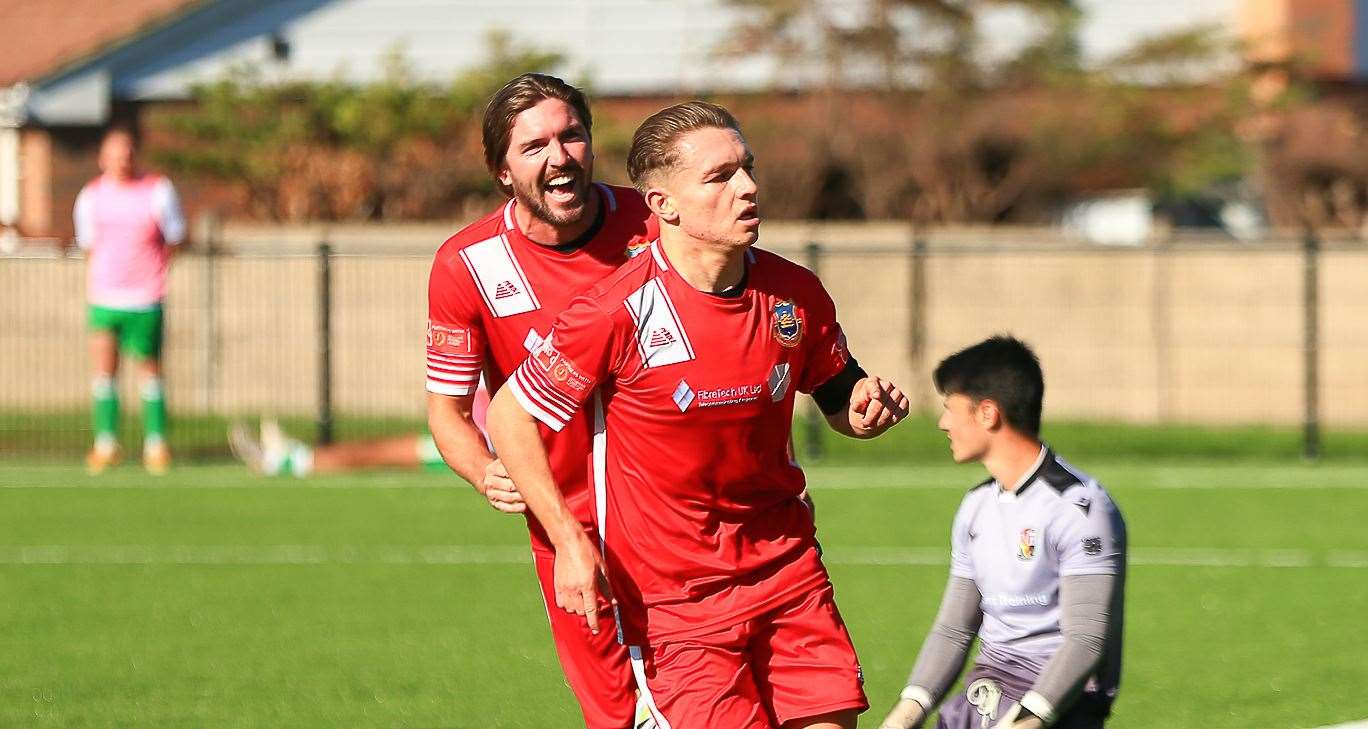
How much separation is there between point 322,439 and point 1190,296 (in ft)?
27.1

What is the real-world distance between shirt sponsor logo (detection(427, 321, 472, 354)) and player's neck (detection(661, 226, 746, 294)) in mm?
986

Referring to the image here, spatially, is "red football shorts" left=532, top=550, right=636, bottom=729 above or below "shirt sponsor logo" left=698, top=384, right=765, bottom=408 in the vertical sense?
below

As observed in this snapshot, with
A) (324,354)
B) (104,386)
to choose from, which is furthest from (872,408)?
(324,354)

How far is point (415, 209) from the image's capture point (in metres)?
23.7

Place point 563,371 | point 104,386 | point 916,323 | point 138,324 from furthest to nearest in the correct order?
1. point 916,323
2. point 104,386
3. point 138,324
4. point 563,371

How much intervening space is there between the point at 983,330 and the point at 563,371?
50.0 feet

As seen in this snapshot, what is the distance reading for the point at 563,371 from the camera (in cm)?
510

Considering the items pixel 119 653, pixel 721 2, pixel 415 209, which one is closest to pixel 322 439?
pixel 415 209

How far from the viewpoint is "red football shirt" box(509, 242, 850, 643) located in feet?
16.8

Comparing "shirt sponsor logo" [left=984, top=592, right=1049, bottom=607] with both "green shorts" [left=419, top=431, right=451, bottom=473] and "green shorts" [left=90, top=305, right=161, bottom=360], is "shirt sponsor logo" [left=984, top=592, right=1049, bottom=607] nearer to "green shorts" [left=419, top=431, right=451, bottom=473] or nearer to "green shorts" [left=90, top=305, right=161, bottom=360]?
"green shorts" [left=419, top=431, right=451, bottom=473]

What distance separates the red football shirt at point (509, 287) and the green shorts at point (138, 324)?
10644 mm

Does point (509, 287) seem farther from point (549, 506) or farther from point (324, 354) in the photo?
point (324, 354)

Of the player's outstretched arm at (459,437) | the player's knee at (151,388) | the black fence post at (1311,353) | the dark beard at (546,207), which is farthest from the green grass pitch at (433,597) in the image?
the dark beard at (546,207)

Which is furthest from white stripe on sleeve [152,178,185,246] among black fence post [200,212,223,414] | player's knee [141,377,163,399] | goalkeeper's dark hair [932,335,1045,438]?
goalkeeper's dark hair [932,335,1045,438]
